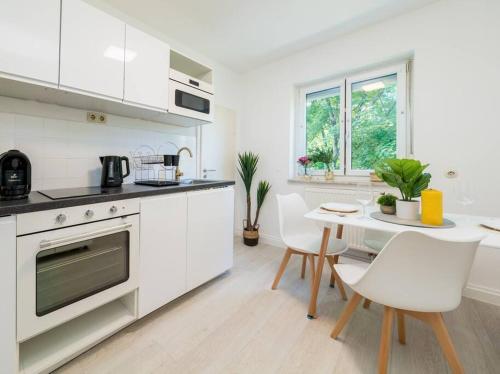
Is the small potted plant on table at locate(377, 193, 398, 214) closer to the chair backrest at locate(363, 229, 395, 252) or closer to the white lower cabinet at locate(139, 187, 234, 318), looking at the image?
the chair backrest at locate(363, 229, 395, 252)

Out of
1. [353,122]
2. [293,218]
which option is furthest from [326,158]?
[293,218]

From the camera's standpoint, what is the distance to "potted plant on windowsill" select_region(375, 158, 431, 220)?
1.29m

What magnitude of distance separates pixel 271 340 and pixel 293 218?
989 millimetres

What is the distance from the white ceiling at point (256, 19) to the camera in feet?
6.50

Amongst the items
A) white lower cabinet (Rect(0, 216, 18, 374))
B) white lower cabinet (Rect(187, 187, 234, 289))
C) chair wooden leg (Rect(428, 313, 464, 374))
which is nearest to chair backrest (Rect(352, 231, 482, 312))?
chair wooden leg (Rect(428, 313, 464, 374))

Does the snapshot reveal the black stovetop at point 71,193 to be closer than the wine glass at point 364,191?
Yes

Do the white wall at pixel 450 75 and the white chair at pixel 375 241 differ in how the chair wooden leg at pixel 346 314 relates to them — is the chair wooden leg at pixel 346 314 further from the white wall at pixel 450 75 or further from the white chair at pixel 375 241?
the white wall at pixel 450 75

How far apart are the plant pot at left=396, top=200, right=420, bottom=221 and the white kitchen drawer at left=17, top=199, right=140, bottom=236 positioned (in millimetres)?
1651

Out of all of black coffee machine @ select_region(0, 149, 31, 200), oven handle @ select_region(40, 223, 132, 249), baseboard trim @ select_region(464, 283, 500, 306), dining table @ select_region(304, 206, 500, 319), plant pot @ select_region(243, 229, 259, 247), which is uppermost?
black coffee machine @ select_region(0, 149, 31, 200)

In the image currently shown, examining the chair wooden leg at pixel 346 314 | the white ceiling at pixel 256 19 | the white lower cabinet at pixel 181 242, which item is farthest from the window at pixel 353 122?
the chair wooden leg at pixel 346 314

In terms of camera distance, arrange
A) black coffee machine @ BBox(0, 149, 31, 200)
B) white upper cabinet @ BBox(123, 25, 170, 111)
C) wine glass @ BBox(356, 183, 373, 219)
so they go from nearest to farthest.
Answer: black coffee machine @ BBox(0, 149, 31, 200)
white upper cabinet @ BBox(123, 25, 170, 111)
wine glass @ BBox(356, 183, 373, 219)

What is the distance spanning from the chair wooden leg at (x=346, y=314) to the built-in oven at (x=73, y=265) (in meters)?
1.30

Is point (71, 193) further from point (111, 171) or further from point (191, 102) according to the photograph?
point (191, 102)

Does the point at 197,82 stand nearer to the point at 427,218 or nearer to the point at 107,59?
the point at 107,59
